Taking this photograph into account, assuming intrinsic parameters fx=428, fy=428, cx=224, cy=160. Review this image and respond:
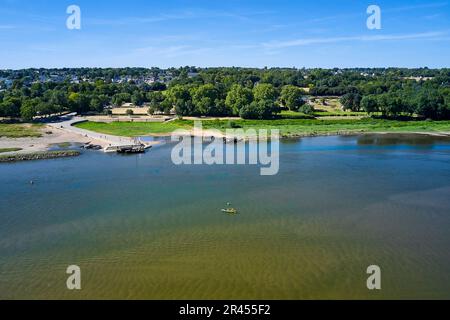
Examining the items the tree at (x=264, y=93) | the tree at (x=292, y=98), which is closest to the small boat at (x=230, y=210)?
the tree at (x=264, y=93)

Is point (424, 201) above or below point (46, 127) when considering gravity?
below

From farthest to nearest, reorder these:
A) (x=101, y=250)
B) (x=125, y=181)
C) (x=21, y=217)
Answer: (x=125, y=181), (x=21, y=217), (x=101, y=250)

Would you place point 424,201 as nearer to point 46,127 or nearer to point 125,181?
point 125,181

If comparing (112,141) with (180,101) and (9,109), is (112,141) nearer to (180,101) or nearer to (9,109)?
(9,109)

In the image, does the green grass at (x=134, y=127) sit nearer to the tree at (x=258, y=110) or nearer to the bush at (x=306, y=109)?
the tree at (x=258, y=110)

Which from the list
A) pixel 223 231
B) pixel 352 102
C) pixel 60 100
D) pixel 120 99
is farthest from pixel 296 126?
pixel 223 231

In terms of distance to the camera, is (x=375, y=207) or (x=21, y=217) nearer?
(x=21, y=217)
